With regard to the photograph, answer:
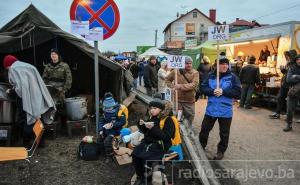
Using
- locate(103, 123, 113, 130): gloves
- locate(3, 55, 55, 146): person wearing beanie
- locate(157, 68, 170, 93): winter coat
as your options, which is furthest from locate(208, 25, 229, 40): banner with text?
locate(157, 68, 170, 93): winter coat

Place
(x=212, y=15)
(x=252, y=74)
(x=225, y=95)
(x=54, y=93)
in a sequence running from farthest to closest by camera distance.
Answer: (x=212, y=15) → (x=252, y=74) → (x=54, y=93) → (x=225, y=95)

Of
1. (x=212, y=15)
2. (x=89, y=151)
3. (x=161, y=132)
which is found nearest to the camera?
(x=161, y=132)

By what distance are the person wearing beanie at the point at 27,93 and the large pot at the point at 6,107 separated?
0.62 feet

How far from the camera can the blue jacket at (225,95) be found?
527 cm

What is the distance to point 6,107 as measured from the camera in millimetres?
5969

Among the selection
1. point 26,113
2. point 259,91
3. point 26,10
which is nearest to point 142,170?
point 26,113

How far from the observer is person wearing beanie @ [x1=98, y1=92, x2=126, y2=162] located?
538 cm

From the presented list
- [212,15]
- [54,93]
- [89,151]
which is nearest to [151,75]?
[54,93]

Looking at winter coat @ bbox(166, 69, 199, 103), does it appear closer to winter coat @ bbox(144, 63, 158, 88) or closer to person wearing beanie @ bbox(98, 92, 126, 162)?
person wearing beanie @ bbox(98, 92, 126, 162)

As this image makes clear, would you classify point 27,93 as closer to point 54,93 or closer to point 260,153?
point 54,93

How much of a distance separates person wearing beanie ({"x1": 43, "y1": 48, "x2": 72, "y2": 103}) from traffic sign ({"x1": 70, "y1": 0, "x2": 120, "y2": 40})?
76.0 inches

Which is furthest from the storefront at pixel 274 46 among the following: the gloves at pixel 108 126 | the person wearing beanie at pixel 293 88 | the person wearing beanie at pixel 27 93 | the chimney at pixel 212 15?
the chimney at pixel 212 15

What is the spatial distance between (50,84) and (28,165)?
2.49 m

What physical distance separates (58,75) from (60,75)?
46 mm
